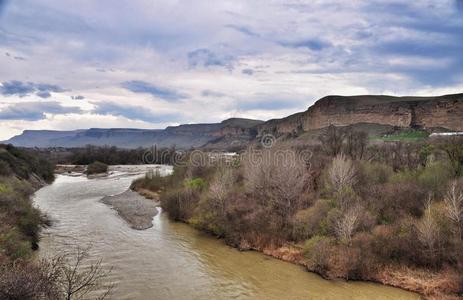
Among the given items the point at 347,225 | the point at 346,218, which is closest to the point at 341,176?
the point at 346,218

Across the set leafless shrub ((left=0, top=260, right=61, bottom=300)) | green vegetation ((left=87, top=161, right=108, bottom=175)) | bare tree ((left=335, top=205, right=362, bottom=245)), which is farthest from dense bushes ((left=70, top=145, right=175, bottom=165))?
leafless shrub ((left=0, top=260, right=61, bottom=300))

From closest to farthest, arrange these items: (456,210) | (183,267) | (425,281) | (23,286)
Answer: (23,286), (425,281), (456,210), (183,267)

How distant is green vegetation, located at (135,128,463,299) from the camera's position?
1991cm

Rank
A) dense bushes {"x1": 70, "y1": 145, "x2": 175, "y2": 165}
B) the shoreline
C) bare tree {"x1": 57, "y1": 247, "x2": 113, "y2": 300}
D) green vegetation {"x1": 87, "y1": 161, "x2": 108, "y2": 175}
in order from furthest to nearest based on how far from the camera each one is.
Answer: dense bushes {"x1": 70, "y1": 145, "x2": 175, "y2": 165} → green vegetation {"x1": 87, "y1": 161, "x2": 108, "y2": 175} → the shoreline → bare tree {"x1": 57, "y1": 247, "x2": 113, "y2": 300}

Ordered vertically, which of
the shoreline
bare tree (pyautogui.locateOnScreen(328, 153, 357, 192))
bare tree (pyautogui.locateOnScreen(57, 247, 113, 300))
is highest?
bare tree (pyautogui.locateOnScreen(328, 153, 357, 192))

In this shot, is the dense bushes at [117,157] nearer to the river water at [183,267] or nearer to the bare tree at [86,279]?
the river water at [183,267]

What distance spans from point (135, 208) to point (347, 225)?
2702 cm

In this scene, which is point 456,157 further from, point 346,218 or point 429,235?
point 346,218

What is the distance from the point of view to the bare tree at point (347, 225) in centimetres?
2219

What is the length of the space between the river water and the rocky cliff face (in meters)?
87.6

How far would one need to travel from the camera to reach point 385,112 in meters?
108

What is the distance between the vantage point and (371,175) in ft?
104

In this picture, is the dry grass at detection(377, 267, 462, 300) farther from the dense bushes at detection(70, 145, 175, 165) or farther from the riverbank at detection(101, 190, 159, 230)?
the dense bushes at detection(70, 145, 175, 165)

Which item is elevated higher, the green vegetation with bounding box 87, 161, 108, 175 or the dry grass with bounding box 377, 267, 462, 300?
the green vegetation with bounding box 87, 161, 108, 175
